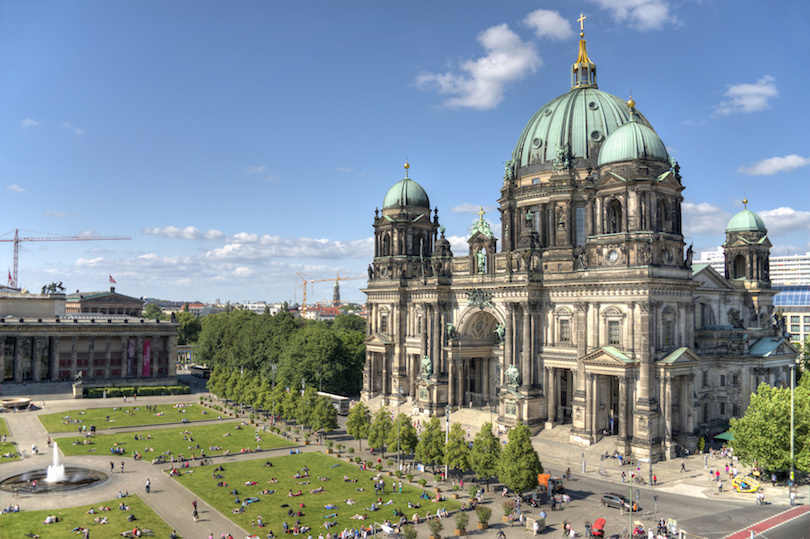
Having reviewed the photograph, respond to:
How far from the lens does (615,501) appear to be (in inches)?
2212

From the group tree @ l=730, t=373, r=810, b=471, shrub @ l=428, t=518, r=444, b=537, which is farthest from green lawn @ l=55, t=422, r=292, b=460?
tree @ l=730, t=373, r=810, b=471

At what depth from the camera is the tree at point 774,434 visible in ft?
196

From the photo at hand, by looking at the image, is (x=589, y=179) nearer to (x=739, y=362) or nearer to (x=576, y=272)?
(x=576, y=272)

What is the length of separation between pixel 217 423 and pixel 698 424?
6805cm

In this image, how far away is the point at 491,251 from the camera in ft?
304

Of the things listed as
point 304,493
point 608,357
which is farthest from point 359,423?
point 608,357

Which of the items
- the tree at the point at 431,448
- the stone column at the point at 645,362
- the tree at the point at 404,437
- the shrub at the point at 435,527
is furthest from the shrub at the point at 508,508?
the stone column at the point at 645,362

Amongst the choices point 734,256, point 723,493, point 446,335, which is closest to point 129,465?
point 446,335

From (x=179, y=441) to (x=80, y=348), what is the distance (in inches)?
2741

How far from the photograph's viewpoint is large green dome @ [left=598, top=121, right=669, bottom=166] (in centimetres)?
7481

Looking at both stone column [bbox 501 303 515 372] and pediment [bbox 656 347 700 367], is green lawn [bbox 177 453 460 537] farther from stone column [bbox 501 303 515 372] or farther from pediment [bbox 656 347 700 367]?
pediment [bbox 656 347 700 367]

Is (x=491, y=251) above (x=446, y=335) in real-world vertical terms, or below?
above

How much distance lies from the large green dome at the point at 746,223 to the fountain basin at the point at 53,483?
9527cm

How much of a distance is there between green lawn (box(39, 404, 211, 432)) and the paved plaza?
30.6ft
